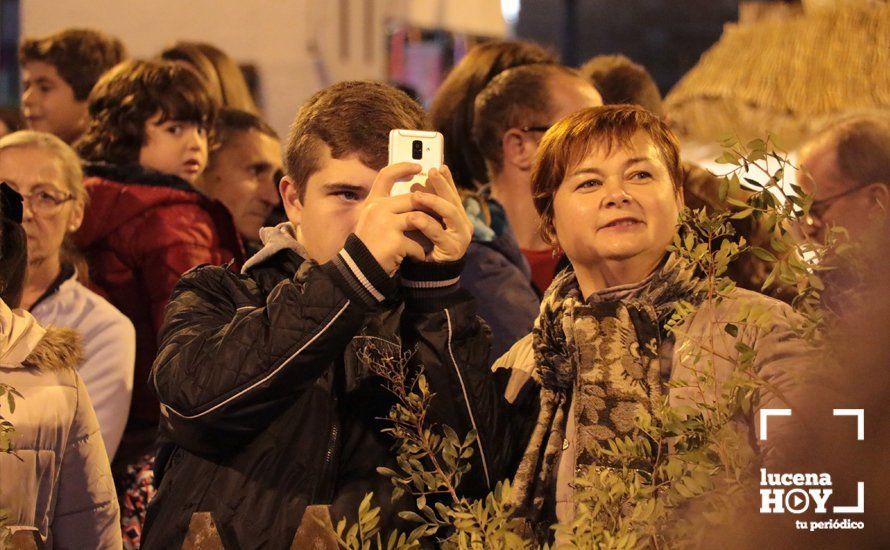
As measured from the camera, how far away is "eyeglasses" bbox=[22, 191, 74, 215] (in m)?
3.58

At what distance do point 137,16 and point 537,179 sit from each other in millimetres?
4319

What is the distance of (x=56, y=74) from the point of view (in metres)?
4.78

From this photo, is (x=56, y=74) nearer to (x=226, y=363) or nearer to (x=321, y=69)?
(x=321, y=69)

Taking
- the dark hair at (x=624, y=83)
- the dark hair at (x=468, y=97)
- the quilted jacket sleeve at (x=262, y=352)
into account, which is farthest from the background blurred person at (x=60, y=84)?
the quilted jacket sleeve at (x=262, y=352)

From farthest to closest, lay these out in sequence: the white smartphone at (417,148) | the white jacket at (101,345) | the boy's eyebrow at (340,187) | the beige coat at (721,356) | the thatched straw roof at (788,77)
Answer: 1. the thatched straw roof at (788,77)
2. the white jacket at (101,345)
3. the boy's eyebrow at (340,187)
4. the white smartphone at (417,148)
5. the beige coat at (721,356)

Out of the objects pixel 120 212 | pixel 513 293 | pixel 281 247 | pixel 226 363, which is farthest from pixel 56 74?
pixel 226 363

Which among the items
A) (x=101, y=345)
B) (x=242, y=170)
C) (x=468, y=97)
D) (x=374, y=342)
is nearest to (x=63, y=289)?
(x=101, y=345)

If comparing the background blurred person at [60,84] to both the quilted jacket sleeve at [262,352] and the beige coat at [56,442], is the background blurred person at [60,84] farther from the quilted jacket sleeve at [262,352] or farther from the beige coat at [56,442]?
the quilted jacket sleeve at [262,352]

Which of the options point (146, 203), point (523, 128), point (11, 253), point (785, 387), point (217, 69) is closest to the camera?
point (785, 387)

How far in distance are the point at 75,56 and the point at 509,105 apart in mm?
1954

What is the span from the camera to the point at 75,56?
4.80 metres

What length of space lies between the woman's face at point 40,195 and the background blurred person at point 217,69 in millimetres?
1213

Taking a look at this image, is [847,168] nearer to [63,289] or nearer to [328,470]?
[328,470]

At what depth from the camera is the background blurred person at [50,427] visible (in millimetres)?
2654
